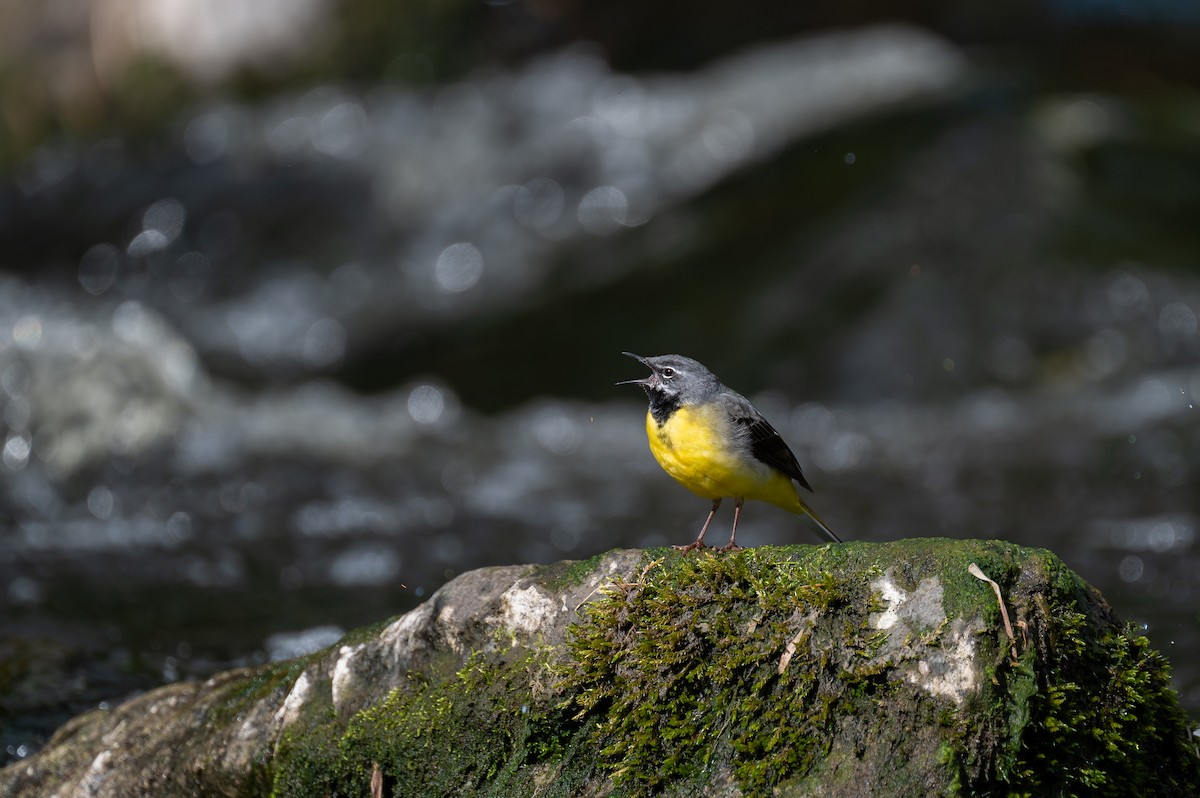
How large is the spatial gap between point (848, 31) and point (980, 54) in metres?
2.12

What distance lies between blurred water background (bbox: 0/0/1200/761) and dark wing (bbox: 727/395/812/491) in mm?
2856

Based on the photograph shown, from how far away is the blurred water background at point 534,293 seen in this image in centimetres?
1061

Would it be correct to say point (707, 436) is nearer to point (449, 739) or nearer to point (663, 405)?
point (663, 405)

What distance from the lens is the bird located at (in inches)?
198

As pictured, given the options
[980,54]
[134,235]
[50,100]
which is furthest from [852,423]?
[50,100]

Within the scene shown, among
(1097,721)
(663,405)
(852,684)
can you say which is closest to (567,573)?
(852,684)

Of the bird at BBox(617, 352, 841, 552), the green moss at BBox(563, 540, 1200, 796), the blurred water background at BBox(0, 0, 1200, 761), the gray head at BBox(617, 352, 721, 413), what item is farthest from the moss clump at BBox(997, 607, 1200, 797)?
the blurred water background at BBox(0, 0, 1200, 761)

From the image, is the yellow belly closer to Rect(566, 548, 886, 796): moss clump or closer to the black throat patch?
the black throat patch

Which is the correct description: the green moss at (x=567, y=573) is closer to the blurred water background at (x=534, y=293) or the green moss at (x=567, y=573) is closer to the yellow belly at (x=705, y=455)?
the yellow belly at (x=705, y=455)

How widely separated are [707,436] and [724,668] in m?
1.43

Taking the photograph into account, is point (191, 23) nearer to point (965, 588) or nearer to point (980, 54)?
point (980, 54)

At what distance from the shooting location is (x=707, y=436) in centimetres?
501

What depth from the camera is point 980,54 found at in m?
18.4

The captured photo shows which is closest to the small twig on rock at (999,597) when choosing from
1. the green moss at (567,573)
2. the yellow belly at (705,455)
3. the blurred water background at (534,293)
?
the green moss at (567,573)
